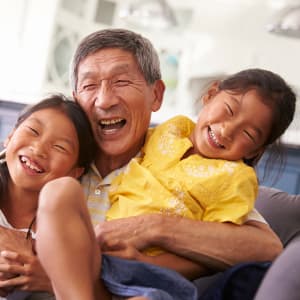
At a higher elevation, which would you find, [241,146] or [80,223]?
[241,146]

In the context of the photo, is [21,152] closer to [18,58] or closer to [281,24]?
[281,24]

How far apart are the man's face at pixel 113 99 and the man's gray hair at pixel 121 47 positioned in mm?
18

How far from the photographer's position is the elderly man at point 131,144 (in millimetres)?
1355

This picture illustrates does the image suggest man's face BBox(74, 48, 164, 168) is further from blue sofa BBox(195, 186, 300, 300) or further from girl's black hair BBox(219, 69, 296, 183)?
blue sofa BBox(195, 186, 300, 300)

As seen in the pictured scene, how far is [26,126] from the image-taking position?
146 centimetres

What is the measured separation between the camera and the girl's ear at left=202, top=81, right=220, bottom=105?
5.41ft

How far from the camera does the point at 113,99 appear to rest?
5.07 feet

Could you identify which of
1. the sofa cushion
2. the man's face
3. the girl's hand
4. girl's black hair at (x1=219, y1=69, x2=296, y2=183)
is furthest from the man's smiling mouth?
the sofa cushion

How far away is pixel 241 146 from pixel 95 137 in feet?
1.38

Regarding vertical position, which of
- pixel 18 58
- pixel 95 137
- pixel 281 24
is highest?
pixel 281 24

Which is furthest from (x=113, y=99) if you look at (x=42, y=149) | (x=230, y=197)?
(x=230, y=197)

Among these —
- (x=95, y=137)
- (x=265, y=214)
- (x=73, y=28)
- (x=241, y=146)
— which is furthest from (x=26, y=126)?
(x=73, y=28)

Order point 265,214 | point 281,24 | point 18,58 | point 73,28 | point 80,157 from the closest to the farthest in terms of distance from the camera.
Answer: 1. point 80,157
2. point 265,214
3. point 281,24
4. point 18,58
5. point 73,28

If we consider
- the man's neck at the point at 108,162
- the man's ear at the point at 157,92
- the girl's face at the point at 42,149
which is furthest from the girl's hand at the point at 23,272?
the man's ear at the point at 157,92
